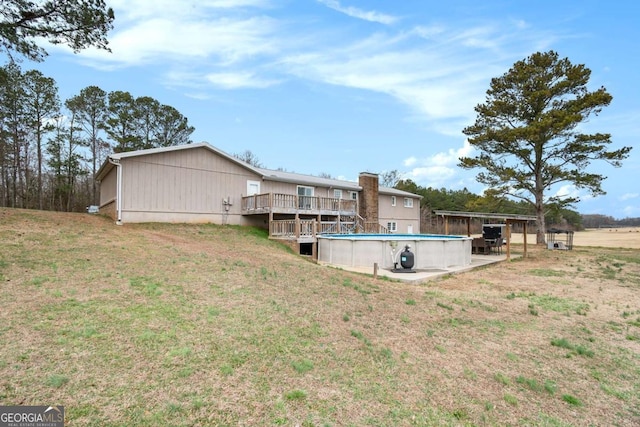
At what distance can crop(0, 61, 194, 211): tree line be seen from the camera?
23.0m

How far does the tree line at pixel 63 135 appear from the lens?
23.0 m

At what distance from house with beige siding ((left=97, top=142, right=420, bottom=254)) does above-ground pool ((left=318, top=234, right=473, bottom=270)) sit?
8.24ft

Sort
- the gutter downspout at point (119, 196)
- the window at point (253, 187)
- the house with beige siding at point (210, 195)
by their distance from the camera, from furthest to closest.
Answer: the window at point (253, 187) < the house with beige siding at point (210, 195) < the gutter downspout at point (119, 196)

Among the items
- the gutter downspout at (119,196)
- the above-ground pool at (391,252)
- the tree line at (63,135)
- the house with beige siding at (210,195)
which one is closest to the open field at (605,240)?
the house with beige siding at (210,195)

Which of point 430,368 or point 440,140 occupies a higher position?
point 440,140

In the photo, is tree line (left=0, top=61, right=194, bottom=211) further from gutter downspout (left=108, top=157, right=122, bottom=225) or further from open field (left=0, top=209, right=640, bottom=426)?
open field (left=0, top=209, right=640, bottom=426)

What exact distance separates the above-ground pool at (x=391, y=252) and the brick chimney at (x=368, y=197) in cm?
994

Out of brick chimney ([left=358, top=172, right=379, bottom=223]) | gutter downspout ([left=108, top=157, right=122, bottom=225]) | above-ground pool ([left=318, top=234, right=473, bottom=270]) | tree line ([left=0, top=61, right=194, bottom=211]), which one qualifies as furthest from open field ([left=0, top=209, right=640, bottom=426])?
tree line ([left=0, top=61, right=194, bottom=211])

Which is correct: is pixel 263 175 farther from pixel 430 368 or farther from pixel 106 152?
pixel 106 152

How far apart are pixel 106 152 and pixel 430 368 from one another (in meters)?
31.5

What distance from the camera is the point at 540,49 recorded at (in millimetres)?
22672

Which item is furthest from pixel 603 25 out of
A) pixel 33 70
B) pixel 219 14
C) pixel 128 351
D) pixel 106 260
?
pixel 33 70

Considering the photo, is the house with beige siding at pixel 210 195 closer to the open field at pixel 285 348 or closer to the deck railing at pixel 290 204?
A: the deck railing at pixel 290 204

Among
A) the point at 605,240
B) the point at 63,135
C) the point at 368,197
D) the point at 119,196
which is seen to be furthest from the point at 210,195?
the point at 605,240
